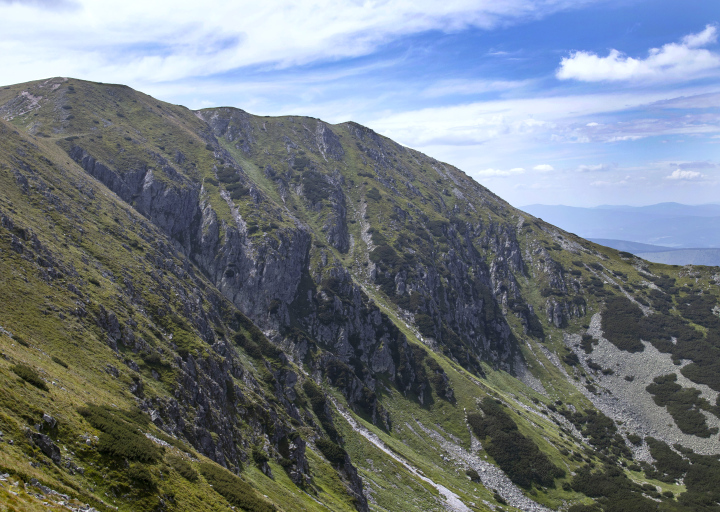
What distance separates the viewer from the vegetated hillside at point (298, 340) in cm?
3266

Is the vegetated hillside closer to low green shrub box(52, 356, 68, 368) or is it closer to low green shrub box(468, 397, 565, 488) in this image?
low green shrub box(468, 397, 565, 488)

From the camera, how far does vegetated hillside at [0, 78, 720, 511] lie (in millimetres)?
32656

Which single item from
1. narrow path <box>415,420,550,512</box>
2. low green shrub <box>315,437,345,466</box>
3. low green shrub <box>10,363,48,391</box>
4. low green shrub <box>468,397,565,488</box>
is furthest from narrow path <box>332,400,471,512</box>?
low green shrub <box>10,363,48,391</box>

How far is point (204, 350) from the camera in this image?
176 feet

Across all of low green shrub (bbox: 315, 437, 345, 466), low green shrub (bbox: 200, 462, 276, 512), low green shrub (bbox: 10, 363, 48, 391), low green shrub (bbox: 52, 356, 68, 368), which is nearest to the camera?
low green shrub (bbox: 10, 363, 48, 391)

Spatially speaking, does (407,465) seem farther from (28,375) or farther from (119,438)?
(28,375)

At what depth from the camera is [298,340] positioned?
96.9 meters

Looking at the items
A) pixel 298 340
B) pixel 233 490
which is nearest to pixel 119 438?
pixel 233 490

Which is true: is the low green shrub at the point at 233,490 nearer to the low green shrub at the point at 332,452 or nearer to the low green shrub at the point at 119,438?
the low green shrub at the point at 119,438

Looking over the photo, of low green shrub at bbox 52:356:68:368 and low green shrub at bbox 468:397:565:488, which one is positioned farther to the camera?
low green shrub at bbox 468:397:565:488

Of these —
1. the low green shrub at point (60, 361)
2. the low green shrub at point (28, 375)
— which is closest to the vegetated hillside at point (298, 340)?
the low green shrub at point (28, 375)

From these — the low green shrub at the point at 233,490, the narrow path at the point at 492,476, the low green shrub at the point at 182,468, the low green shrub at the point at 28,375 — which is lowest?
the narrow path at the point at 492,476

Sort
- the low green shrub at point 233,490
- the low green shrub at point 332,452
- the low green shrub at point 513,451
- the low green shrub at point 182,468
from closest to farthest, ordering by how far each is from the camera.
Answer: the low green shrub at point 182,468, the low green shrub at point 233,490, the low green shrub at point 332,452, the low green shrub at point 513,451

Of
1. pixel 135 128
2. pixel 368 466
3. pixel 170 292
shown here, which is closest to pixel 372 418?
pixel 368 466
